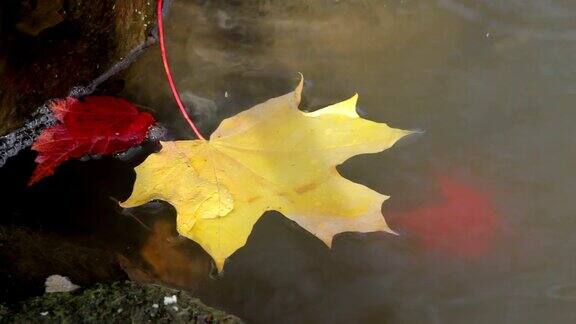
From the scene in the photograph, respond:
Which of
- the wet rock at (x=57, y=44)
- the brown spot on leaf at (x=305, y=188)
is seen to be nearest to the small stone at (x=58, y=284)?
the wet rock at (x=57, y=44)

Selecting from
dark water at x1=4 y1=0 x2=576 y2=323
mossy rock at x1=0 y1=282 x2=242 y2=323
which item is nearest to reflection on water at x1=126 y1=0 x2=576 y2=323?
dark water at x1=4 y1=0 x2=576 y2=323

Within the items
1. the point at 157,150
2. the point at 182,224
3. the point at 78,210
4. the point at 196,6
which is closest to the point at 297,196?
the point at 182,224

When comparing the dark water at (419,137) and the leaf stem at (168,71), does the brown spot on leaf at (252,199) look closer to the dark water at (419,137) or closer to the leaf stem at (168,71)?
the dark water at (419,137)

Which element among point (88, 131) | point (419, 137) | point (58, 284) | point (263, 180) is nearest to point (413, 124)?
point (419, 137)

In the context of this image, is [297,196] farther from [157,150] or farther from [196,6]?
[196,6]

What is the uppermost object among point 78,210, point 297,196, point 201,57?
point 201,57

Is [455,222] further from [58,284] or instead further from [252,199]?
[58,284]
